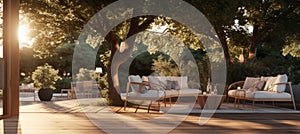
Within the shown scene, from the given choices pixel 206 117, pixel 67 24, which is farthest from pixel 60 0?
pixel 206 117

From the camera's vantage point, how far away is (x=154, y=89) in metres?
7.07

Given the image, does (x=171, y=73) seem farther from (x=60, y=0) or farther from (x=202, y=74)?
(x=60, y=0)

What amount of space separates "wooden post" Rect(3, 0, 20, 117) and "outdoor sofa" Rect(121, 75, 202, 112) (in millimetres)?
1845

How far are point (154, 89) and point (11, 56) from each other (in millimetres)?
2619

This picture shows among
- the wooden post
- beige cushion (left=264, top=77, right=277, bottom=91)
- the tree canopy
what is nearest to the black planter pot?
the tree canopy

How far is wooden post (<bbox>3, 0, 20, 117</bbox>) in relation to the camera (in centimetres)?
579

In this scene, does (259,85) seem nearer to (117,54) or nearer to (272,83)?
(272,83)

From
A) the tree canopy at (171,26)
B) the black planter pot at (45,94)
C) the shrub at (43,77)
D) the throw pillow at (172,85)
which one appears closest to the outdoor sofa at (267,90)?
the throw pillow at (172,85)

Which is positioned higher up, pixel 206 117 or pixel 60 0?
pixel 60 0

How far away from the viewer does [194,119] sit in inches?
209

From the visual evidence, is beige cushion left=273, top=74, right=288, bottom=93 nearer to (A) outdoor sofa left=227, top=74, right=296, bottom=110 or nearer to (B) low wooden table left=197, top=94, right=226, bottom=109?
(A) outdoor sofa left=227, top=74, right=296, bottom=110

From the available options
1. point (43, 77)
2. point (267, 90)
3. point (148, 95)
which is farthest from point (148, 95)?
point (43, 77)

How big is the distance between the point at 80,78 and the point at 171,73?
14.8 ft

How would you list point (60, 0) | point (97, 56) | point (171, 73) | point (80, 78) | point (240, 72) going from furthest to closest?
1. point (97, 56)
2. point (80, 78)
3. point (171, 73)
4. point (240, 72)
5. point (60, 0)
